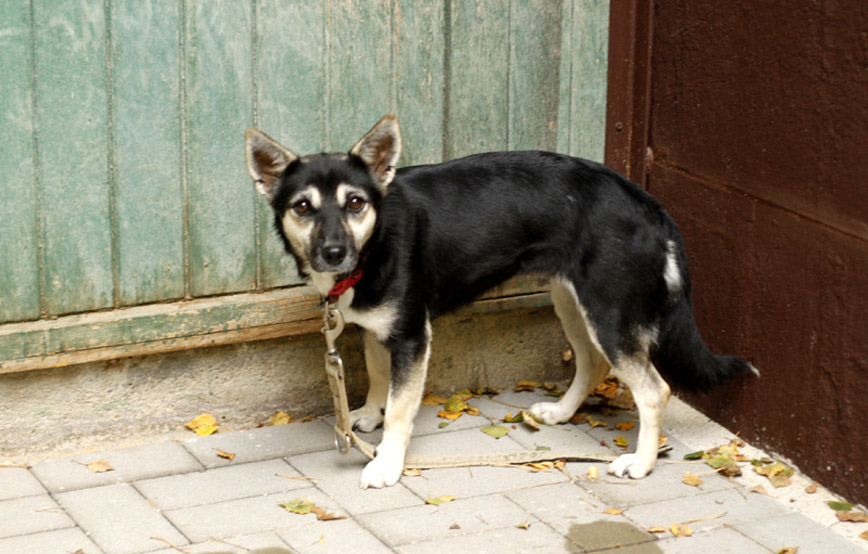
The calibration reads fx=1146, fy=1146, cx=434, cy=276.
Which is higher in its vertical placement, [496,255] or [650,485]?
[496,255]

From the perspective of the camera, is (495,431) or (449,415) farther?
(449,415)

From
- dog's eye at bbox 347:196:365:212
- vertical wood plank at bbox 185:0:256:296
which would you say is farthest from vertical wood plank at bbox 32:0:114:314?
dog's eye at bbox 347:196:365:212

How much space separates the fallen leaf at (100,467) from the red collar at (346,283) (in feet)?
3.59

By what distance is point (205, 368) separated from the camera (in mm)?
4797

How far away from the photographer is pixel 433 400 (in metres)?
5.23

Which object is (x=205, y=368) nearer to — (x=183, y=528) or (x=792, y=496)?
(x=183, y=528)

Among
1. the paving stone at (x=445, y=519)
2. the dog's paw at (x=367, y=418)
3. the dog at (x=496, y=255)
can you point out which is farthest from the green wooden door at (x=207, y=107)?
the paving stone at (x=445, y=519)

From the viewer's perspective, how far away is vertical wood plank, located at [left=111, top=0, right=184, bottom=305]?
4.36 m

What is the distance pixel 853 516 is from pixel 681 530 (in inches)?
25.8

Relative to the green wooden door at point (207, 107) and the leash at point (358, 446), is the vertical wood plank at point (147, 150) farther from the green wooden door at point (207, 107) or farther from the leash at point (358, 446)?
Result: the leash at point (358, 446)

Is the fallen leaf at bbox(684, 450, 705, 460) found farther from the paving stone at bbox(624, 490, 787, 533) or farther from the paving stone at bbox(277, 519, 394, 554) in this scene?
the paving stone at bbox(277, 519, 394, 554)

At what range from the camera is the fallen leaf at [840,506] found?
4.20 metres

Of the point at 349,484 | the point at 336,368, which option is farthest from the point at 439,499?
the point at 336,368

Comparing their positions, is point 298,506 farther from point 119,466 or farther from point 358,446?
point 119,466
